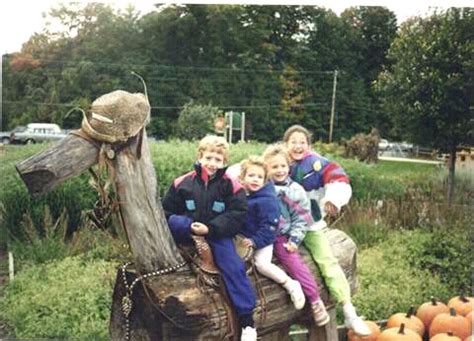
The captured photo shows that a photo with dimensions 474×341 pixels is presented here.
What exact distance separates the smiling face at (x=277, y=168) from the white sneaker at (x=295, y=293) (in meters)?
0.59

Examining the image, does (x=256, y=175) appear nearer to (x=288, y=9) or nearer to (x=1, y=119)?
(x=288, y=9)

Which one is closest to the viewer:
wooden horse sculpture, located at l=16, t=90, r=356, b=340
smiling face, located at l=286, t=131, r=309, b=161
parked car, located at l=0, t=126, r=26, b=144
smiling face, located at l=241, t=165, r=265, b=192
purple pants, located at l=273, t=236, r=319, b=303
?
wooden horse sculpture, located at l=16, t=90, r=356, b=340

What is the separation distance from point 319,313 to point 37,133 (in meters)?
2.01

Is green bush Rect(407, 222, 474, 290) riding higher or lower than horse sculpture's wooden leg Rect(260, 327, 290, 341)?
→ higher

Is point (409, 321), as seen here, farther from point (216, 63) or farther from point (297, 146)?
point (216, 63)

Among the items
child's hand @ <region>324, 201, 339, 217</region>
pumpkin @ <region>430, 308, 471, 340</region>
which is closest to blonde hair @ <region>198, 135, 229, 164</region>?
child's hand @ <region>324, 201, 339, 217</region>

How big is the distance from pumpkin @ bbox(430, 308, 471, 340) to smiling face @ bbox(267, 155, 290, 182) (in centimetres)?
157

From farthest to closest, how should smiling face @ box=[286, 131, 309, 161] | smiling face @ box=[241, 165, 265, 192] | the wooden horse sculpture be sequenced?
smiling face @ box=[286, 131, 309, 161] → smiling face @ box=[241, 165, 265, 192] → the wooden horse sculpture

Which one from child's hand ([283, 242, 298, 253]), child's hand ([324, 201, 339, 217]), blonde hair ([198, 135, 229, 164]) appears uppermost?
blonde hair ([198, 135, 229, 164])

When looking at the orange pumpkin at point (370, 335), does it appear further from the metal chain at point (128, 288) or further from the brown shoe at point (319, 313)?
the metal chain at point (128, 288)

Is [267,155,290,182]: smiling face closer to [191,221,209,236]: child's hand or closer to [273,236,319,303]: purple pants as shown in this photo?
[273,236,319,303]: purple pants

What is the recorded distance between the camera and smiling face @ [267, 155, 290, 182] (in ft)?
12.6

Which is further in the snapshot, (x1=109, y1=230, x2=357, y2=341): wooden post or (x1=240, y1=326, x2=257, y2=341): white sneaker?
(x1=240, y1=326, x2=257, y2=341): white sneaker

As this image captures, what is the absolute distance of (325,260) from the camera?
13.2 feet
